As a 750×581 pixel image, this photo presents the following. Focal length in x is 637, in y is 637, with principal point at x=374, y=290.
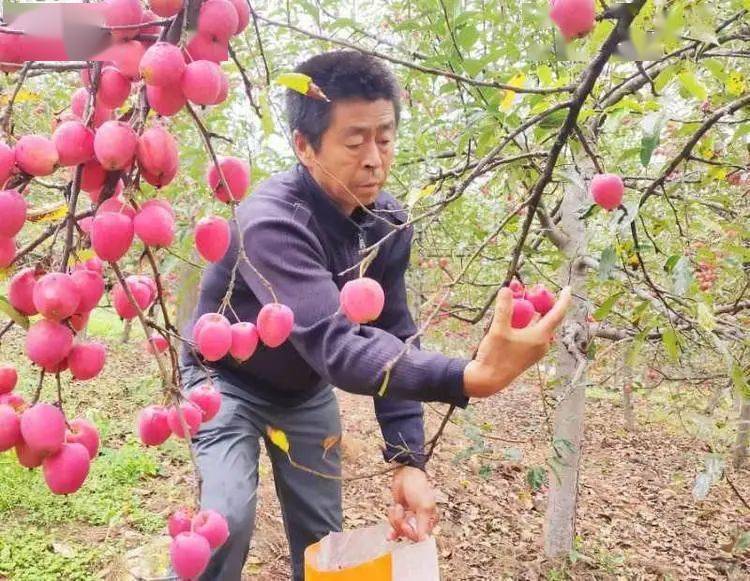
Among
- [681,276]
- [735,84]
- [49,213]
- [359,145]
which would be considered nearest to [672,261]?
[681,276]

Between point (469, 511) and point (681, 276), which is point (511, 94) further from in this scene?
point (469, 511)

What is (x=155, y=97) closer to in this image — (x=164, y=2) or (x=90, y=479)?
(x=164, y=2)

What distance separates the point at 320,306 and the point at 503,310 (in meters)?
0.47

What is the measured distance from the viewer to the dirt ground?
3.31 metres

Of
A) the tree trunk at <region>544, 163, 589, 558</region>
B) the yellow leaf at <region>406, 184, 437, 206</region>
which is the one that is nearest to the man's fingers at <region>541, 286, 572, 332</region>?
the yellow leaf at <region>406, 184, 437, 206</region>

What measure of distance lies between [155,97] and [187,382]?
137 cm

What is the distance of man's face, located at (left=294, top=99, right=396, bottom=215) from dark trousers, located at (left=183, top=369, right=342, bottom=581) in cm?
70

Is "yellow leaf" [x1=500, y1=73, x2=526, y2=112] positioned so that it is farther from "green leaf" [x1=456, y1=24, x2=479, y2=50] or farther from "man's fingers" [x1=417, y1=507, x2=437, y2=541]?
"man's fingers" [x1=417, y1=507, x2=437, y2=541]

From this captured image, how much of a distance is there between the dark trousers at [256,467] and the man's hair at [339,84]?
759 millimetres

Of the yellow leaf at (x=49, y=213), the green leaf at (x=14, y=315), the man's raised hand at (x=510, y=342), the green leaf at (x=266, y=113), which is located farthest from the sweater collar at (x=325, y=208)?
the green leaf at (x=14, y=315)

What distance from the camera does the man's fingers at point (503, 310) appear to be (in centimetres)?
95

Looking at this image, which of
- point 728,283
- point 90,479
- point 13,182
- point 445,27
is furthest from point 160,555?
point 728,283

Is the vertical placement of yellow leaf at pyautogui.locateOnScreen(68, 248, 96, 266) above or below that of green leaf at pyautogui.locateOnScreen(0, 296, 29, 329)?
above

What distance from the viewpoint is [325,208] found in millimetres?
1776
